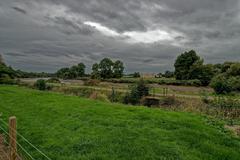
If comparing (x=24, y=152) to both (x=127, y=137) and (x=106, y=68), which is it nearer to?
(x=127, y=137)

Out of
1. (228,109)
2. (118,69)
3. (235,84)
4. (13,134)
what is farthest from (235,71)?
(13,134)

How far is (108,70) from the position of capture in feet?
271

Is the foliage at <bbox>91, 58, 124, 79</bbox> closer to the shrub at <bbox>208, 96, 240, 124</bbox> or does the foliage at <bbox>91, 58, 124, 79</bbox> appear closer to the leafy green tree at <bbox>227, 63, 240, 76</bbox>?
the leafy green tree at <bbox>227, 63, 240, 76</bbox>

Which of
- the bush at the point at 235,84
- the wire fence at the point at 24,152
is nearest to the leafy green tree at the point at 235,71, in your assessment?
the bush at the point at 235,84

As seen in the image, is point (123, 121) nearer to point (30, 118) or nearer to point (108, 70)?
point (30, 118)

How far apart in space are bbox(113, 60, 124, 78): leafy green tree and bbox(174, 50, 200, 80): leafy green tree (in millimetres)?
22624

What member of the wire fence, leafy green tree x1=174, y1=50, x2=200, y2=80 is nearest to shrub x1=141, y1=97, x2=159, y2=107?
the wire fence

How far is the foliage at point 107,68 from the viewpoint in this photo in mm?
81562

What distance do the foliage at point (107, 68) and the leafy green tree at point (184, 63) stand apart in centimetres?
2284

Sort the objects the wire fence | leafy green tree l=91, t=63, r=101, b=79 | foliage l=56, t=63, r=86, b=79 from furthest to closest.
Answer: foliage l=56, t=63, r=86, b=79, leafy green tree l=91, t=63, r=101, b=79, the wire fence

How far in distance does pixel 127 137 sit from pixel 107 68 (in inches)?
2832

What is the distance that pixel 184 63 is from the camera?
61719mm

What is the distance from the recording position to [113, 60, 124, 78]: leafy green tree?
8225 centimetres

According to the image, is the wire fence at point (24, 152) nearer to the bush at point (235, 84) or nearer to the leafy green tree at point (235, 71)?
the bush at point (235, 84)
